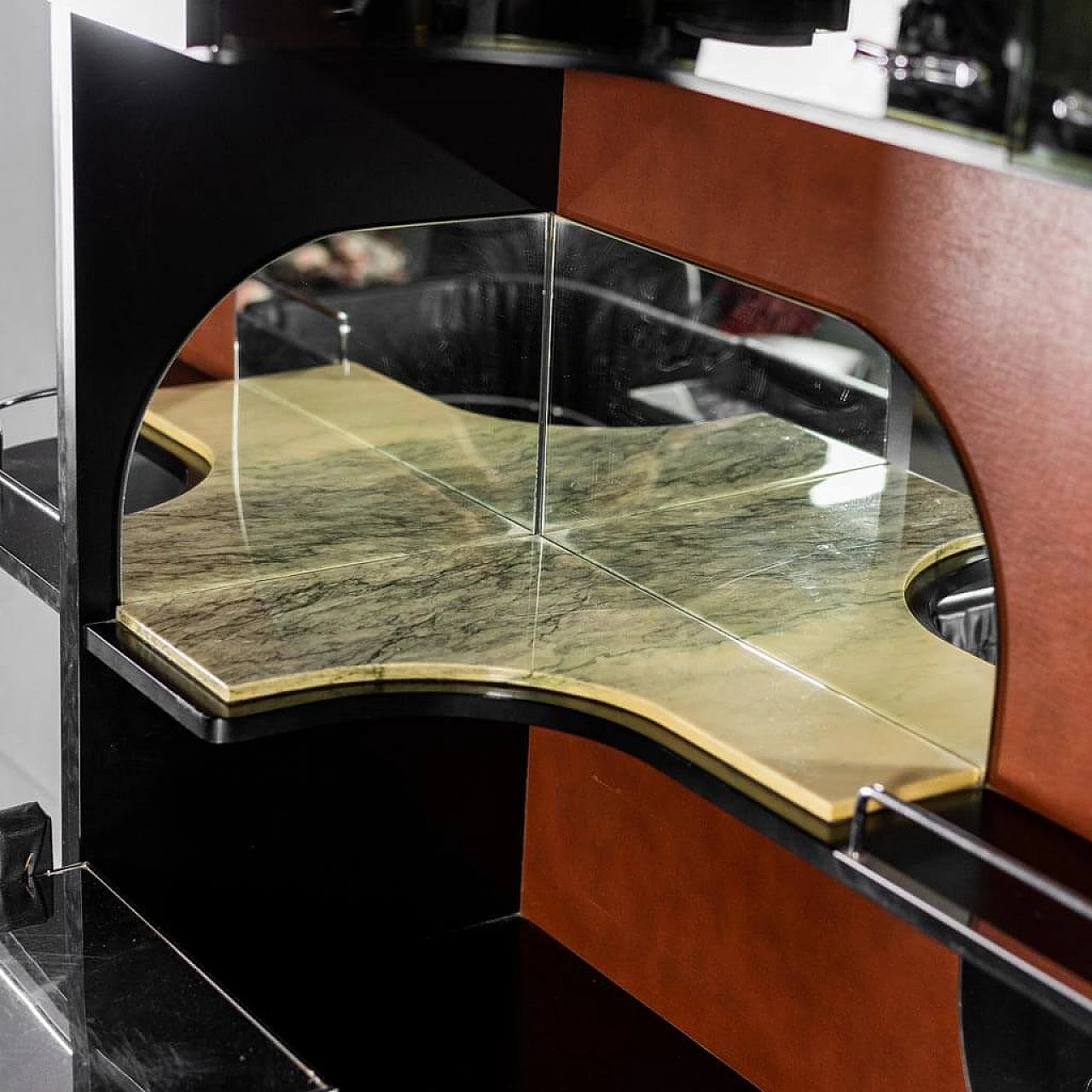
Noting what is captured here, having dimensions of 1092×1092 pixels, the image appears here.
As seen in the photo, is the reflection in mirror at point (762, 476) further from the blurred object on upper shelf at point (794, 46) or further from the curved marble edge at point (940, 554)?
the blurred object on upper shelf at point (794, 46)

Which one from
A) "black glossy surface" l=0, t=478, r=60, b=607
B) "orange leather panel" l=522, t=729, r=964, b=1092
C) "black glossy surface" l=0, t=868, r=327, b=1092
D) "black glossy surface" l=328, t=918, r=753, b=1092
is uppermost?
"black glossy surface" l=0, t=478, r=60, b=607

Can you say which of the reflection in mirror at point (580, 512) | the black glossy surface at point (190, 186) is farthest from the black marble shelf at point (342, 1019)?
the reflection in mirror at point (580, 512)

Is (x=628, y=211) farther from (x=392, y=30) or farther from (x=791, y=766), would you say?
(x=791, y=766)

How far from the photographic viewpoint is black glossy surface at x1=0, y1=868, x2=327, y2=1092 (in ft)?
4.99

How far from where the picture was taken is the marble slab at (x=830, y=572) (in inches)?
63.5

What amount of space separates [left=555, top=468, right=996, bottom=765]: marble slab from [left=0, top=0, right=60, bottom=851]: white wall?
0.63 meters

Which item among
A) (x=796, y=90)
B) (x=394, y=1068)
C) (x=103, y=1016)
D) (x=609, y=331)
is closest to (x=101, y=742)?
(x=103, y=1016)

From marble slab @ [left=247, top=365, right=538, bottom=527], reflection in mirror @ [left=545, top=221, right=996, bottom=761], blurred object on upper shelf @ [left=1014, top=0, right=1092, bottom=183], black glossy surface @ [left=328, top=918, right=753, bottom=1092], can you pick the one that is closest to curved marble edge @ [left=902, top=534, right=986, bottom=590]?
reflection in mirror @ [left=545, top=221, right=996, bottom=761]

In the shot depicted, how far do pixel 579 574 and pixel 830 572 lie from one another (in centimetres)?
25

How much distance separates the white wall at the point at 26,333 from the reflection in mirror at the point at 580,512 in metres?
0.24

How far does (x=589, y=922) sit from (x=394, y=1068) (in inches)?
12.4

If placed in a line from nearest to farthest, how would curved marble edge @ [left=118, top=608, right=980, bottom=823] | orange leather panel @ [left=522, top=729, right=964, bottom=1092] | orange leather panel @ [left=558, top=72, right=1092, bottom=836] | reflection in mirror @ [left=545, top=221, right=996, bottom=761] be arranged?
orange leather panel @ [left=558, top=72, right=1092, bottom=836]
curved marble edge @ [left=118, top=608, right=980, bottom=823]
reflection in mirror @ [left=545, top=221, right=996, bottom=761]
orange leather panel @ [left=522, top=729, right=964, bottom=1092]

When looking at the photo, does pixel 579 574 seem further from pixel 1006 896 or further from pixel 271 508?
pixel 1006 896

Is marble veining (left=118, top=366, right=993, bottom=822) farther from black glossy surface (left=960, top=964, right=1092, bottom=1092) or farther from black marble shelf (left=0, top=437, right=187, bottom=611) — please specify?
black glossy surface (left=960, top=964, right=1092, bottom=1092)
